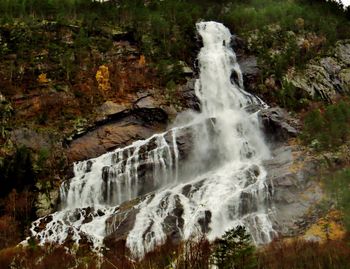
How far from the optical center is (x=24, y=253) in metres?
30.8

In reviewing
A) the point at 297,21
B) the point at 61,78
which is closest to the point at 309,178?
the point at 61,78

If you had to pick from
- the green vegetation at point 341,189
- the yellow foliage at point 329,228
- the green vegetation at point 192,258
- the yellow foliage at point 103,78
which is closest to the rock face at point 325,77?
the green vegetation at point 341,189

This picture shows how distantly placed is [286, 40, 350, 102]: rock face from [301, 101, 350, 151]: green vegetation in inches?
467

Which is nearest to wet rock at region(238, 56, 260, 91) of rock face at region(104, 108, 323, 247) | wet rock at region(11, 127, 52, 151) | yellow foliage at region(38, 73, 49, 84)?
rock face at region(104, 108, 323, 247)

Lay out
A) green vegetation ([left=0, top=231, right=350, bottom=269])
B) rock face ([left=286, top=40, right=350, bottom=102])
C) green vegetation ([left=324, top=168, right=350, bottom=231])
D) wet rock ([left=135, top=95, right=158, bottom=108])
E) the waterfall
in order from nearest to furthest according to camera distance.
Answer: green vegetation ([left=0, top=231, right=350, bottom=269]) → the waterfall → green vegetation ([left=324, top=168, right=350, bottom=231]) → wet rock ([left=135, top=95, right=158, bottom=108]) → rock face ([left=286, top=40, right=350, bottom=102])

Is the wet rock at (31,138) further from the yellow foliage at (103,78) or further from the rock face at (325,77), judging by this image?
the rock face at (325,77)

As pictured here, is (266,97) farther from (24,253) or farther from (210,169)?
(24,253)

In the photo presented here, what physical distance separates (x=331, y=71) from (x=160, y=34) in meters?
22.0

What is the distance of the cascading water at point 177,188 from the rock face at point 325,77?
9160mm

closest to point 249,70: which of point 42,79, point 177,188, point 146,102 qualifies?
point 146,102

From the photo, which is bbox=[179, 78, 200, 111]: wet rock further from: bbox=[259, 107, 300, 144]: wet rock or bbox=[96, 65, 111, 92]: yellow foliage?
bbox=[259, 107, 300, 144]: wet rock

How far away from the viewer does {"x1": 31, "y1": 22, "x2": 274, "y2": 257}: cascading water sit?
33844mm

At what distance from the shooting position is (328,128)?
42.8 metres

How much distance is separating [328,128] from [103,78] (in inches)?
1042
